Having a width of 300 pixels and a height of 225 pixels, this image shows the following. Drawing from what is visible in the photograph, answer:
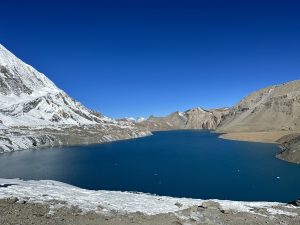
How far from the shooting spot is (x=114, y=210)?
3284cm

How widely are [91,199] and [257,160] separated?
8331 centimetres

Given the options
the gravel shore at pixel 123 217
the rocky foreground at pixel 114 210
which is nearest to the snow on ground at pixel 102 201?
the rocky foreground at pixel 114 210

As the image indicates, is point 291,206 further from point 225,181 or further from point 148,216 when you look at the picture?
point 225,181

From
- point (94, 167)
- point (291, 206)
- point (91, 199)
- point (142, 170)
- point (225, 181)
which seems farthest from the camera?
point (94, 167)

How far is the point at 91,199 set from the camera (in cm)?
3644

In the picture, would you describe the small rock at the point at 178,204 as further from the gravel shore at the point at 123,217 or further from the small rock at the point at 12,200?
the small rock at the point at 12,200

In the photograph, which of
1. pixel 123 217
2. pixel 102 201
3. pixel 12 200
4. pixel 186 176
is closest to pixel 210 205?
pixel 123 217

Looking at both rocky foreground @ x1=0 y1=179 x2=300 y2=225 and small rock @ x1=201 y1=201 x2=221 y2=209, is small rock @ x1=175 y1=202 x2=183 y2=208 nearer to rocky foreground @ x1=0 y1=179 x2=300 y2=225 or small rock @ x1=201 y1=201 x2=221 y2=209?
rocky foreground @ x1=0 y1=179 x2=300 y2=225

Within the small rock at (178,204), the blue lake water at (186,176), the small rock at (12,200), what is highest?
the small rock at (12,200)

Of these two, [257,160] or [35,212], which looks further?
[257,160]

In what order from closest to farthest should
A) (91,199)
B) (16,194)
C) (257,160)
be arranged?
(16,194)
(91,199)
(257,160)

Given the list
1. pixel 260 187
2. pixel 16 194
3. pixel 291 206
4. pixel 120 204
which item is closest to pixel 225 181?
pixel 260 187

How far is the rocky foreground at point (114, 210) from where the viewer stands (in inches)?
1126

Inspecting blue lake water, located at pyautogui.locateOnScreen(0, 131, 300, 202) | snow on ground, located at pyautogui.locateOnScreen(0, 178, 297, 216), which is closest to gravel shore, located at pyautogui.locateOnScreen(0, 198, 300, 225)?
snow on ground, located at pyautogui.locateOnScreen(0, 178, 297, 216)
